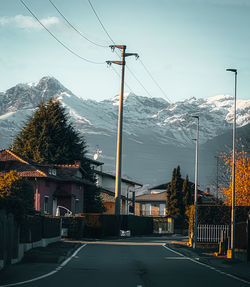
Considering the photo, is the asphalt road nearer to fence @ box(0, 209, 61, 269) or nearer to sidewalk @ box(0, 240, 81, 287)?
sidewalk @ box(0, 240, 81, 287)

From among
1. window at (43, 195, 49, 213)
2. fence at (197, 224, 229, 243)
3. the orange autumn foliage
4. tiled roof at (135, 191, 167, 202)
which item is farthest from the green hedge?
tiled roof at (135, 191, 167, 202)

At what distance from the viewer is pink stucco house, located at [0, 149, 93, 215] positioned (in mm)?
62094

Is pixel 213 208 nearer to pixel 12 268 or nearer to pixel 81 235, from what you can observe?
pixel 81 235

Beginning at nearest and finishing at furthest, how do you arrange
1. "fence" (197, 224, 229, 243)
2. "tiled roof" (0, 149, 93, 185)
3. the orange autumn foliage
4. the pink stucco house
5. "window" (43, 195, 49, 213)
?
"fence" (197, 224, 229, 243) → the pink stucco house → "tiled roof" (0, 149, 93, 185) → "window" (43, 195, 49, 213) → the orange autumn foliage

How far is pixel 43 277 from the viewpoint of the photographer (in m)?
20.3

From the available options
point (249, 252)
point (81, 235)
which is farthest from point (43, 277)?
point (81, 235)

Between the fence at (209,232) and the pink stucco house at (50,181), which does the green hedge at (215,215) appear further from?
the pink stucco house at (50,181)

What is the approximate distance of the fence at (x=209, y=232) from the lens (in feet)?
157

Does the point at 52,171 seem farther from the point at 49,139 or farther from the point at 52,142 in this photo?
the point at 52,142

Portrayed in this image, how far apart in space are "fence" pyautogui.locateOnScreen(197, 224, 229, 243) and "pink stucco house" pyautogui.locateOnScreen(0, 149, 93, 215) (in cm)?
1821

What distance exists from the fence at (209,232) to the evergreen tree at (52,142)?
28.5 m

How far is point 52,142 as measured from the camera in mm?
74688

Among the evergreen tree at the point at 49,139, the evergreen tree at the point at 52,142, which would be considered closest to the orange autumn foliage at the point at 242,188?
the evergreen tree at the point at 52,142

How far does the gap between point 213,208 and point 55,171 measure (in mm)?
22628
